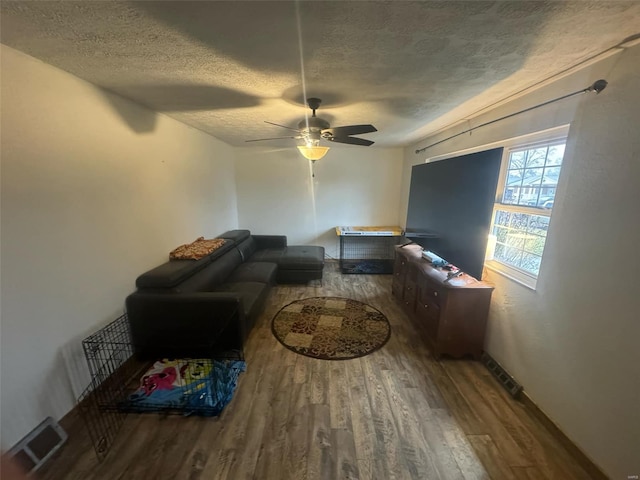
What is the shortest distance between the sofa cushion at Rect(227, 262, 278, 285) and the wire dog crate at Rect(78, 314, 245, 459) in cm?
102

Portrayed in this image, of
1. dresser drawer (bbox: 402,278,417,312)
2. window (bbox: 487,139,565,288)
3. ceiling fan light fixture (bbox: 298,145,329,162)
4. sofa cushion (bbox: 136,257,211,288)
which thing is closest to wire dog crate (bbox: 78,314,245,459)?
sofa cushion (bbox: 136,257,211,288)

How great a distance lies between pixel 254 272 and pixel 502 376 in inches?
108

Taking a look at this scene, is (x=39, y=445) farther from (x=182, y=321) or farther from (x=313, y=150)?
(x=313, y=150)

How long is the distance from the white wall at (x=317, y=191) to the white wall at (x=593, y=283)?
2975mm

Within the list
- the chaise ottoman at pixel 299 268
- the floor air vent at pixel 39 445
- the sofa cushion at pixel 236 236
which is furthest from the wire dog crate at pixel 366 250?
the floor air vent at pixel 39 445

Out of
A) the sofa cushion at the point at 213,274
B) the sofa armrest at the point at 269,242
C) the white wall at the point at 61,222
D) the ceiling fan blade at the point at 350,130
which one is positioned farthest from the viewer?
the sofa armrest at the point at 269,242

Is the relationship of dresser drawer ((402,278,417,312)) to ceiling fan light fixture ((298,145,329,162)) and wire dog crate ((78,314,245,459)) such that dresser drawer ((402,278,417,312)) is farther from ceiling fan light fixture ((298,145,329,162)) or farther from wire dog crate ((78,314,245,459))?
wire dog crate ((78,314,245,459))

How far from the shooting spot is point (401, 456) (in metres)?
1.52

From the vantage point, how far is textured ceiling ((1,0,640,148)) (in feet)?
3.36

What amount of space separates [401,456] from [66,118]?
2.97m

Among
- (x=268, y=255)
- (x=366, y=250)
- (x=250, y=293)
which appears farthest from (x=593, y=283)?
(x=366, y=250)

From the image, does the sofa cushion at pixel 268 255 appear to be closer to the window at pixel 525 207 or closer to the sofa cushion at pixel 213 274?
the sofa cushion at pixel 213 274

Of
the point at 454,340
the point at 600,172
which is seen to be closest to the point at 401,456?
the point at 454,340

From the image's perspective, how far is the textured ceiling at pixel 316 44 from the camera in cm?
102
